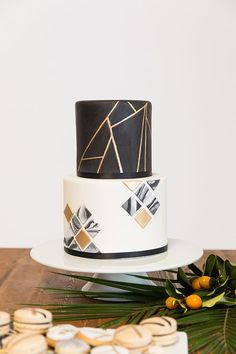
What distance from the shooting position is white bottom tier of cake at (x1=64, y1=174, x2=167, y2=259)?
0.95 metres

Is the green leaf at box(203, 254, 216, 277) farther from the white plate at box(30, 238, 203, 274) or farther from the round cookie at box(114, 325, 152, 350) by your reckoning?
the round cookie at box(114, 325, 152, 350)

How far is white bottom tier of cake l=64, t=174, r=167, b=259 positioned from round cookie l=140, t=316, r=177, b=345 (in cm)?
32

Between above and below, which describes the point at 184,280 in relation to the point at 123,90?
below

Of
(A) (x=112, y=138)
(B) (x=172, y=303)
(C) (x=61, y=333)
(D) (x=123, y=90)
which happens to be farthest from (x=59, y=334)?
(D) (x=123, y=90)

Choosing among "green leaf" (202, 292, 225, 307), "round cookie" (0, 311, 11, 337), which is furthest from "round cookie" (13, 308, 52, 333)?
"green leaf" (202, 292, 225, 307)

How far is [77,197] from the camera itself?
96 centimetres

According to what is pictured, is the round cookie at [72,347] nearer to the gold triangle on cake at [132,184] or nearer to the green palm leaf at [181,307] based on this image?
the green palm leaf at [181,307]

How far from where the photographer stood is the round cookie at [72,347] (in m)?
0.55

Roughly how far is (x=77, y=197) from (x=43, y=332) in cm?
37

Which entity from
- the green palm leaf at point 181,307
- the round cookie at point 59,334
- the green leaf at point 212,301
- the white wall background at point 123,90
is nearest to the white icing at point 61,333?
the round cookie at point 59,334

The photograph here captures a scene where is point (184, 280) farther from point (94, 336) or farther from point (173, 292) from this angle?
point (94, 336)

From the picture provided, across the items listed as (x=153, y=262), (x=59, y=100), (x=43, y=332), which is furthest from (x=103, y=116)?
(x=59, y=100)

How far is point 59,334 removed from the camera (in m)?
0.58

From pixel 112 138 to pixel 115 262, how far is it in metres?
0.17
